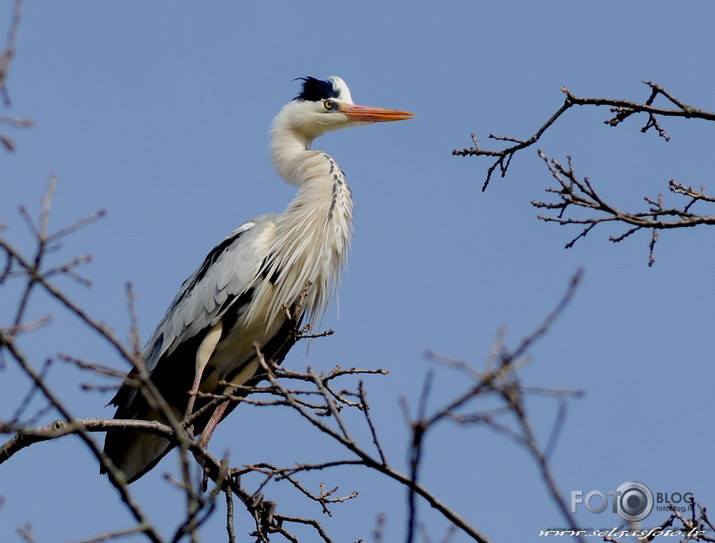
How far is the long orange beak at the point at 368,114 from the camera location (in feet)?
22.9

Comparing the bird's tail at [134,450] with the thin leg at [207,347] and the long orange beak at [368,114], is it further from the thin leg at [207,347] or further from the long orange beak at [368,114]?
the long orange beak at [368,114]

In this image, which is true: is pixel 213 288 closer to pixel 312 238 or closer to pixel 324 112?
pixel 312 238

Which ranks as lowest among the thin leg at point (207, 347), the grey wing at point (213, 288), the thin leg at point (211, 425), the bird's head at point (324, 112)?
the thin leg at point (211, 425)

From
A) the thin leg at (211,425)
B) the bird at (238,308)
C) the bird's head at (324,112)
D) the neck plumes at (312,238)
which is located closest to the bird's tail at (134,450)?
the bird at (238,308)

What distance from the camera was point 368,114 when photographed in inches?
277

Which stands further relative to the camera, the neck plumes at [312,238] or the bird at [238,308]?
the neck plumes at [312,238]

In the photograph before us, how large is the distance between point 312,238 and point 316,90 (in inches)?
62.1

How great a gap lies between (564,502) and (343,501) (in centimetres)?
272

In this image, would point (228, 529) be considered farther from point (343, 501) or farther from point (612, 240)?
point (612, 240)

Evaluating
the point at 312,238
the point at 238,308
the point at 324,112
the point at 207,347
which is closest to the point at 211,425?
the point at 207,347

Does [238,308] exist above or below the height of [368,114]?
below

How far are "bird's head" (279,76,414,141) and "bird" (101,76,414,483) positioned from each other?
0.70 m

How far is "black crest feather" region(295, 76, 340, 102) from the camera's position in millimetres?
7031

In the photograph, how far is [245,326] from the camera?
18.2 feet
